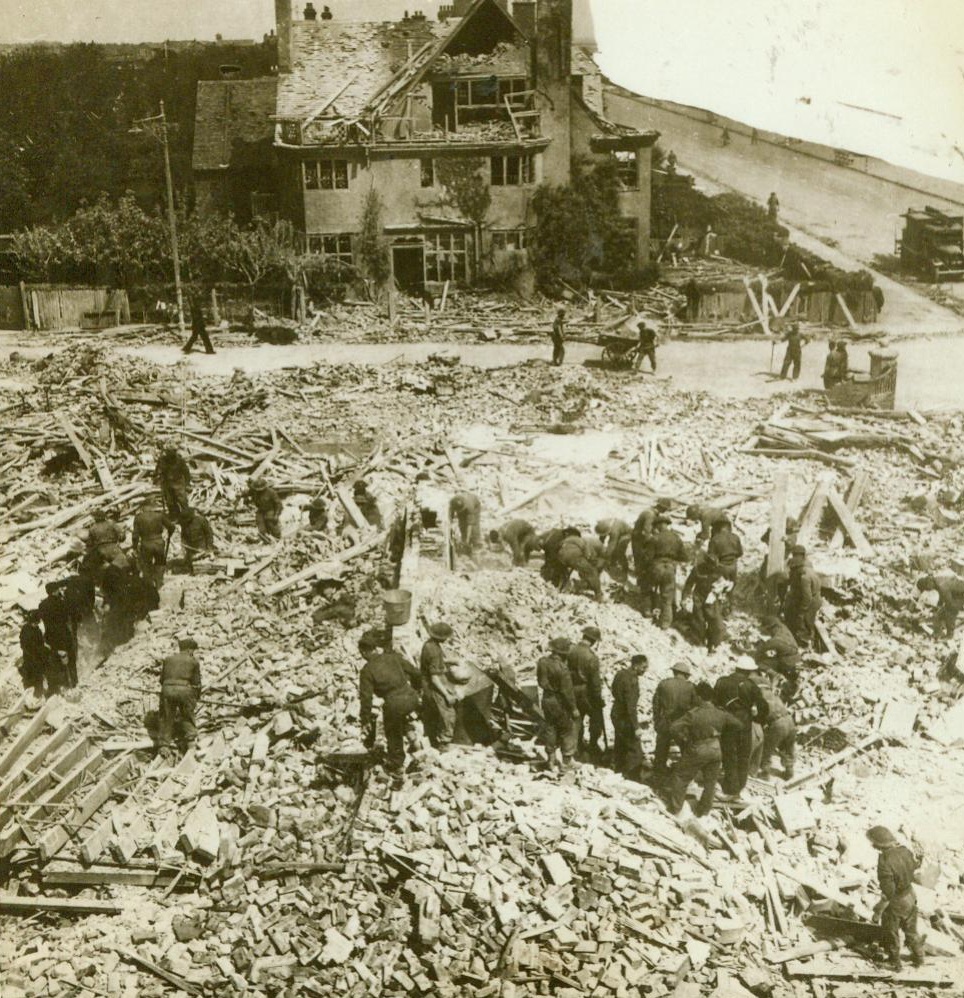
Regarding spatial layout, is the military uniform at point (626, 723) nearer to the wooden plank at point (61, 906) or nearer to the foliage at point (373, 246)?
the wooden plank at point (61, 906)

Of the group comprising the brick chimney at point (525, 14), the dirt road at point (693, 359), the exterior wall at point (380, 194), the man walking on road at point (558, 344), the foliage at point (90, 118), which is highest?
the brick chimney at point (525, 14)

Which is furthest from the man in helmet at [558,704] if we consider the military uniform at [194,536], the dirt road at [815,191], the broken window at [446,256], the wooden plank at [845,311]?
the broken window at [446,256]

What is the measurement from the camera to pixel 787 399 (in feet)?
64.3

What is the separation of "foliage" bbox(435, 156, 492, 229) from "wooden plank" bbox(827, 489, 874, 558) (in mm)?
15788

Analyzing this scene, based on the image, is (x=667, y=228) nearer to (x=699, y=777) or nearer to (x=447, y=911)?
(x=699, y=777)

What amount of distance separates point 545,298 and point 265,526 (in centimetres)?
1465

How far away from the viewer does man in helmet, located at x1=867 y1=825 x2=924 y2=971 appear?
26.6 ft

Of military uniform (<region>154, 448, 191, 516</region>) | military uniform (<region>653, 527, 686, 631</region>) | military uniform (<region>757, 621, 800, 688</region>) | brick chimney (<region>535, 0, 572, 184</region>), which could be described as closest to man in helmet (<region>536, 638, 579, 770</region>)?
military uniform (<region>757, 621, 800, 688</region>)

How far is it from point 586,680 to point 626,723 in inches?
25.6

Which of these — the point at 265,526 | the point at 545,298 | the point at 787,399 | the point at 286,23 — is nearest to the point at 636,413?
the point at 787,399

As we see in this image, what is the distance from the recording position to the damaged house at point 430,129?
26.9 metres

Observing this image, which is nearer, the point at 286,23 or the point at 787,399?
the point at 787,399

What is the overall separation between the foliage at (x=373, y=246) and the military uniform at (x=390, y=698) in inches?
741

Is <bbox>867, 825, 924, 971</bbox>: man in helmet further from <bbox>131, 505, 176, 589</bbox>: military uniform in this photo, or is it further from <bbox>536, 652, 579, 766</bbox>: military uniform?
<bbox>131, 505, 176, 589</bbox>: military uniform
